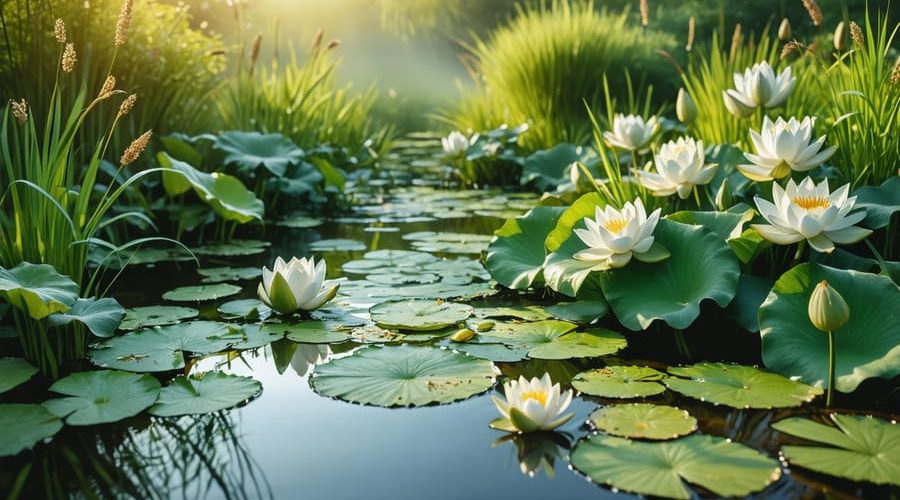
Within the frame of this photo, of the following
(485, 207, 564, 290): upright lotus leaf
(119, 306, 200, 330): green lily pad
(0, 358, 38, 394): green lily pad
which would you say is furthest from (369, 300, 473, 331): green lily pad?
(0, 358, 38, 394): green lily pad

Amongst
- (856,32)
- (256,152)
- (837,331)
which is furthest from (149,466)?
(256,152)

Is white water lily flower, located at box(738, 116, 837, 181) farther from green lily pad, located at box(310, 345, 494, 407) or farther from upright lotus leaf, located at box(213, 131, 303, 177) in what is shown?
upright lotus leaf, located at box(213, 131, 303, 177)

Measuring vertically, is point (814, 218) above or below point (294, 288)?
above

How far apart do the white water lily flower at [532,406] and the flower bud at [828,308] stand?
0.53m

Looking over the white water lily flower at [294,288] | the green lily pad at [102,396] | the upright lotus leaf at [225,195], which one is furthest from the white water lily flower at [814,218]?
the upright lotus leaf at [225,195]

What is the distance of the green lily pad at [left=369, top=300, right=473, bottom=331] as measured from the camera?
2.17 meters

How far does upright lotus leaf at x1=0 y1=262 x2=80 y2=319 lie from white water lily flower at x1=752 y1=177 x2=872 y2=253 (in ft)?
5.47

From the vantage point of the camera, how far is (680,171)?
2.19 metres

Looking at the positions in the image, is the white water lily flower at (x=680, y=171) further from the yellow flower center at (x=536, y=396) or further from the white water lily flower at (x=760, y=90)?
the yellow flower center at (x=536, y=396)

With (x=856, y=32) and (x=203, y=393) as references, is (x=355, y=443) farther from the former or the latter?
(x=856, y=32)

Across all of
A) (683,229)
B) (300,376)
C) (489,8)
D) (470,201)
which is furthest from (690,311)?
(489,8)

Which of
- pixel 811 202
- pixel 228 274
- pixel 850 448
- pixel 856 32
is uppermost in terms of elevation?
pixel 856 32

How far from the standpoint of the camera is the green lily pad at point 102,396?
154cm

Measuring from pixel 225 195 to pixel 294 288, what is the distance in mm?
1209
